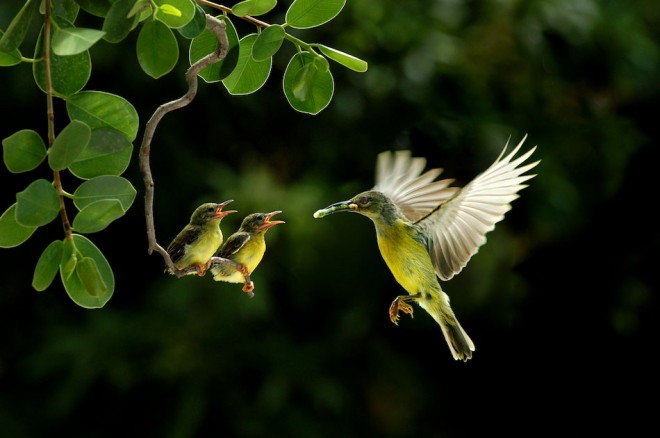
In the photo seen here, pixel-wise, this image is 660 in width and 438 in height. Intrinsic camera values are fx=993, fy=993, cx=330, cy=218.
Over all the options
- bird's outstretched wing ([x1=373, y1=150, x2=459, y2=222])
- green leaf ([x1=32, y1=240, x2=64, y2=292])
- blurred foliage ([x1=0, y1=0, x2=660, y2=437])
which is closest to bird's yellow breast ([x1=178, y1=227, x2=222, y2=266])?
green leaf ([x1=32, y1=240, x2=64, y2=292])

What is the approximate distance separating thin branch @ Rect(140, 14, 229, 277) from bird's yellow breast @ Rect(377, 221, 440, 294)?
24 cm

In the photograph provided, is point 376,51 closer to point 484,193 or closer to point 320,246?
point 320,246

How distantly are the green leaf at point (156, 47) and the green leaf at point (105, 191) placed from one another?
0.10m

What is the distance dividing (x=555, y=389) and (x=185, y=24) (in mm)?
3515

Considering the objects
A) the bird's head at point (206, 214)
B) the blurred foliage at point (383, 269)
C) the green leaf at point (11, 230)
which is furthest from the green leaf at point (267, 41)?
the blurred foliage at point (383, 269)

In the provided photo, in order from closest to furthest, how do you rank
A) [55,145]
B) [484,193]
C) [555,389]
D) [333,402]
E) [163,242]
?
[55,145]
[484,193]
[163,242]
[555,389]
[333,402]

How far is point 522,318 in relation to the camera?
4.15 meters

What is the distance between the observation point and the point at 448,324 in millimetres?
990

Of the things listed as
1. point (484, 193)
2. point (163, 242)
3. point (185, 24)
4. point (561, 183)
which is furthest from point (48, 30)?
point (561, 183)

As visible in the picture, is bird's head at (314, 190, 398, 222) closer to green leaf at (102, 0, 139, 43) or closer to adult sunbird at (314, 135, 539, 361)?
adult sunbird at (314, 135, 539, 361)

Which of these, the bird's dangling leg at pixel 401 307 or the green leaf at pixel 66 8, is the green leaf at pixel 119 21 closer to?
the green leaf at pixel 66 8

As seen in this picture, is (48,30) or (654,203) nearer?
(48,30)

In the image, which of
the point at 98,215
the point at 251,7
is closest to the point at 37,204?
the point at 98,215

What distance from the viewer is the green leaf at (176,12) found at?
790 millimetres
